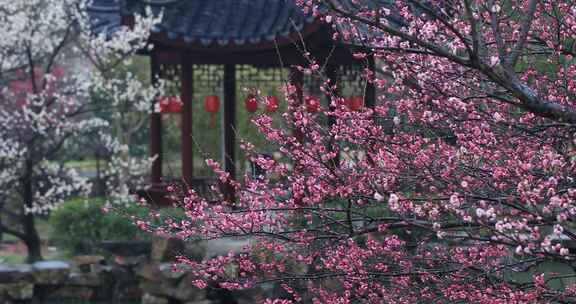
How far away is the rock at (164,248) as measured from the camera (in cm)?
1037

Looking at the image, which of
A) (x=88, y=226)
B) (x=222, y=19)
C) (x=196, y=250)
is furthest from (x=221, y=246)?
(x=222, y=19)

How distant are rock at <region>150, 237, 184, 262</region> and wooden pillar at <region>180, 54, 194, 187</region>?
1394 millimetres

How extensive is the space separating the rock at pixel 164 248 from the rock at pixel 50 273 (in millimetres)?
1504

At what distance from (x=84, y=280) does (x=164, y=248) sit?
5.26ft

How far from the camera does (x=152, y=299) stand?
10.3m

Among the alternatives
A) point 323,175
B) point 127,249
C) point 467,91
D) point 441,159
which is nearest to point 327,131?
point 323,175

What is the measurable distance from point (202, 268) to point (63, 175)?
11.9 meters

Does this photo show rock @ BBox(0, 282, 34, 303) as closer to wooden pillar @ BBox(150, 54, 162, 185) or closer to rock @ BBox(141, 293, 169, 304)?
rock @ BBox(141, 293, 169, 304)

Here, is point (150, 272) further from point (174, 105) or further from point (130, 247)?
point (174, 105)

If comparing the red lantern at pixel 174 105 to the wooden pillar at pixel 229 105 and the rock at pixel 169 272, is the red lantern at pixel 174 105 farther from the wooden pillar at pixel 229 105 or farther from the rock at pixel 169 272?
the rock at pixel 169 272

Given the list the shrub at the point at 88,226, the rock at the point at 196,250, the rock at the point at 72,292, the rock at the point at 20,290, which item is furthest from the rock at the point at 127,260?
the rock at the point at 20,290

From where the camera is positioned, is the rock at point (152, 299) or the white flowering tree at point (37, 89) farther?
the white flowering tree at point (37, 89)

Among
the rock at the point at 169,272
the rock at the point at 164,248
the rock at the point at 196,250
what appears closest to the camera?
the rock at the point at 169,272

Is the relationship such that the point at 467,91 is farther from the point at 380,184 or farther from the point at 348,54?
the point at 348,54
